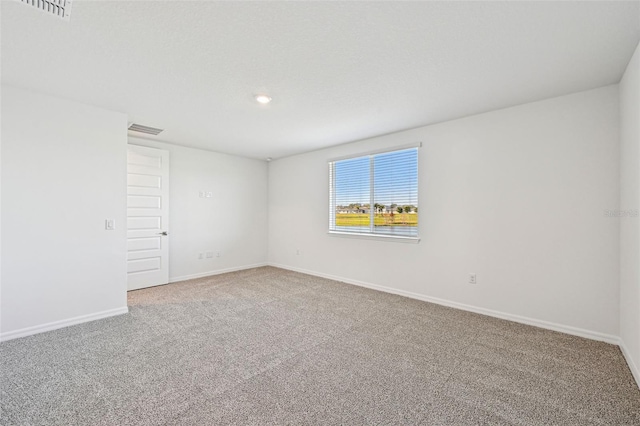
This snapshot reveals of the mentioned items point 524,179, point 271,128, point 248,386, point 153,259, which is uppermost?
point 271,128

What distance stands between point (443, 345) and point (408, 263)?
1580mm

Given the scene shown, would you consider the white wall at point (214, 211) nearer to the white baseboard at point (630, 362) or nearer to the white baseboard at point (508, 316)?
the white baseboard at point (508, 316)

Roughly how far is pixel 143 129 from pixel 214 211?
78.1 inches

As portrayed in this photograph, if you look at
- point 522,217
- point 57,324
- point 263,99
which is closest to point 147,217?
point 57,324

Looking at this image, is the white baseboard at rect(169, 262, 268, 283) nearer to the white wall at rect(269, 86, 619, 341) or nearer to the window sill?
the window sill

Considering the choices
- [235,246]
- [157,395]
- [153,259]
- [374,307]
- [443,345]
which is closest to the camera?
[157,395]

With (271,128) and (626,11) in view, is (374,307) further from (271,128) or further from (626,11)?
(626,11)

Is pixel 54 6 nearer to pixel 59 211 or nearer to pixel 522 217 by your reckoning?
pixel 59 211

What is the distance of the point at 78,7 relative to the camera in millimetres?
1672

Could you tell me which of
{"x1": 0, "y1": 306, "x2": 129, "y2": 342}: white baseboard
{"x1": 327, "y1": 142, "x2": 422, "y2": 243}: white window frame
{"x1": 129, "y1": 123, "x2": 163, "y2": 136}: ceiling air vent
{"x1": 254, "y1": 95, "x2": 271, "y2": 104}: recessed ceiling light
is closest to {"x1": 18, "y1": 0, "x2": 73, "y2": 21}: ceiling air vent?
{"x1": 254, "y1": 95, "x2": 271, "y2": 104}: recessed ceiling light

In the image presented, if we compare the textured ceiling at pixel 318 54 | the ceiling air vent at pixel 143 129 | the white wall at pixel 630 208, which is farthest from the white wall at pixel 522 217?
the ceiling air vent at pixel 143 129

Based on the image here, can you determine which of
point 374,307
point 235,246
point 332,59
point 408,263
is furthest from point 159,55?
point 235,246

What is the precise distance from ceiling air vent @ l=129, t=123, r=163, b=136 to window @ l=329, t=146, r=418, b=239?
9.53ft

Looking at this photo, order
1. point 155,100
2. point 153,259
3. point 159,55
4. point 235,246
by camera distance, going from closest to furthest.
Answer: point 159,55 < point 155,100 < point 153,259 < point 235,246
